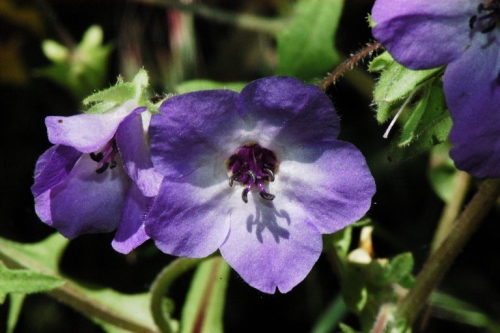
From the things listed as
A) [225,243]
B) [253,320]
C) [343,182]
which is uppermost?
[343,182]

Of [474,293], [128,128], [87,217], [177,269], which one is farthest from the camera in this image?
[474,293]

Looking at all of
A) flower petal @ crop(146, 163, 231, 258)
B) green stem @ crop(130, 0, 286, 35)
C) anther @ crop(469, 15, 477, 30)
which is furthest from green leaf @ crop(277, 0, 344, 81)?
anther @ crop(469, 15, 477, 30)

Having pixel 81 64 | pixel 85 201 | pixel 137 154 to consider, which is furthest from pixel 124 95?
pixel 81 64

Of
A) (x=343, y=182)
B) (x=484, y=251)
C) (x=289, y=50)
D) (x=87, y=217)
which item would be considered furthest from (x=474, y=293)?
(x=87, y=217)

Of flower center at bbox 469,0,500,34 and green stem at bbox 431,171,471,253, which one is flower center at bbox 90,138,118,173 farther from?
green stem at bbox 431,171,471,253

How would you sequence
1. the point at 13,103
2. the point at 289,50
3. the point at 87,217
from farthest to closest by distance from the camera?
the point at 13,103 < the point at 289,50 < the point at 87,217

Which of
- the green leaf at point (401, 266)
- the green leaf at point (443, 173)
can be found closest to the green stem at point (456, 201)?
the green leaf at point (443, 173)

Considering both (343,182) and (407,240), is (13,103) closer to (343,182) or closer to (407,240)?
(407,240)
